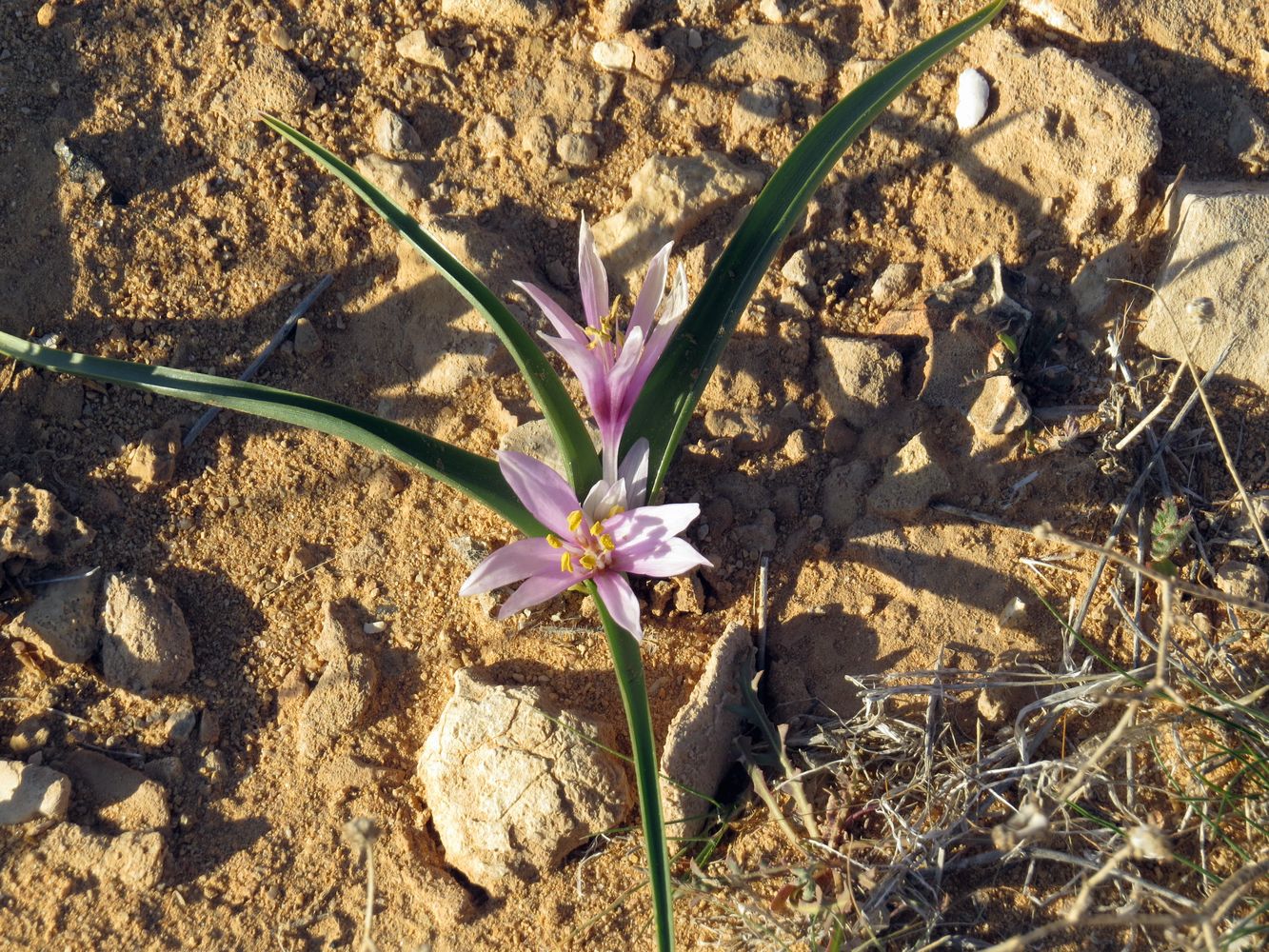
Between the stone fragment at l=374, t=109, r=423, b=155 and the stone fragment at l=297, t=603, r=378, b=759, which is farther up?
the stone fragment at l=374, t=109, r=423, b=155

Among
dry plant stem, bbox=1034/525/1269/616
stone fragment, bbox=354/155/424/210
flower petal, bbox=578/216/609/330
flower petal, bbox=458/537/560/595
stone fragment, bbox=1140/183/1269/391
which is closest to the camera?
dry plant stem, bbox=1034/525/1269/616

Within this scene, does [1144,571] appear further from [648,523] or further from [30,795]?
[30,795]

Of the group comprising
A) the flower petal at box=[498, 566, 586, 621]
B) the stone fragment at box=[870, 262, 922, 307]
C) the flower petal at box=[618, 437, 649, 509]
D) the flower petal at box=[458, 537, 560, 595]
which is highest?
the stone fragment at box=[870, 262, 922, 307]

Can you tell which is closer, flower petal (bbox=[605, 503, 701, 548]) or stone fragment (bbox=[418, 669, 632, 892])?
flower petal (bbox=[605, 503, 701, 548])

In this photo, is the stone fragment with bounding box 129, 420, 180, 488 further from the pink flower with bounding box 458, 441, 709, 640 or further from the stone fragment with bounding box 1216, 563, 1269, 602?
the stone fragment with bounding box 1216, 563, 1269, 602

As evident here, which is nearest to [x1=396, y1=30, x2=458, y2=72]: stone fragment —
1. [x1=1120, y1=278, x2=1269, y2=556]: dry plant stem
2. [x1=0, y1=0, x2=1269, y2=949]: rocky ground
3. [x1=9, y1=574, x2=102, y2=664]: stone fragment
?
[x1=0, y1=0, x2=1269, y2=949]: rocky ground

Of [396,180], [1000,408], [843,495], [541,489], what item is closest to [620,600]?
[541,489]

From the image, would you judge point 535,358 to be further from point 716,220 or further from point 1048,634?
point 1048,634
